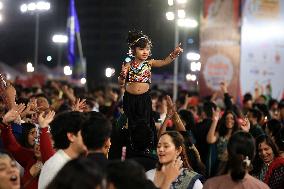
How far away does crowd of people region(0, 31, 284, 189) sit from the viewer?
387 cm

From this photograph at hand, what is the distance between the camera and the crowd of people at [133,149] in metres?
3.87

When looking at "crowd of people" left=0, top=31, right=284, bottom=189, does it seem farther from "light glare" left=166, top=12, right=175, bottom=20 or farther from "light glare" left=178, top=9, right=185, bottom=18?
"light glare" left=178, top=9, right=185, bottom=18

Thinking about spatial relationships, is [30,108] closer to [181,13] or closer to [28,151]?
[28,151]

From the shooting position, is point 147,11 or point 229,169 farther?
point 147,11

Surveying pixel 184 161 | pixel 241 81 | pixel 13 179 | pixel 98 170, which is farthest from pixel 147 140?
pixel 241 81

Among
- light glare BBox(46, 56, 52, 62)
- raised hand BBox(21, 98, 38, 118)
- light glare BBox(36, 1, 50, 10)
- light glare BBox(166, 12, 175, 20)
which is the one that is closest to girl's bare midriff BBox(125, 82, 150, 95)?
raised hand BBox(21, 98, 38, 118)

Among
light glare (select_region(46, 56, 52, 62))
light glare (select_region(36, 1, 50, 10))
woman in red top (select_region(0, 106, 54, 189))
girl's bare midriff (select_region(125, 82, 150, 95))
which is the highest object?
light glare (select_region(36, 1, 50, 10))

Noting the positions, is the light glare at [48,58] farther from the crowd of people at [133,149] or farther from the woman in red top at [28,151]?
the woman in red top at [28,151]

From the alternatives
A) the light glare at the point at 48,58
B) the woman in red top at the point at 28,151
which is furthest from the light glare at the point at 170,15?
the light glare at the point at 48,58

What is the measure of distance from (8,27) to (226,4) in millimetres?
33460

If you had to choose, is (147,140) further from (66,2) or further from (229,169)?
(66,2)

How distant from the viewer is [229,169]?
5273 millimetres

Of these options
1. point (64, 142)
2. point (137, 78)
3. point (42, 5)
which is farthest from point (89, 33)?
point (64, 142)

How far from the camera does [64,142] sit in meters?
4.87
